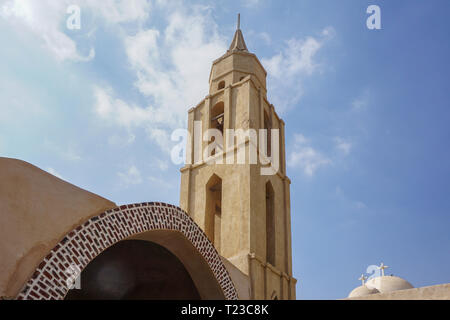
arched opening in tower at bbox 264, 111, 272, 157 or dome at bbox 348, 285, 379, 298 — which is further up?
arched opening in tower at bbox 264, 111, 272, 157

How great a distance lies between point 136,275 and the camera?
8000mm

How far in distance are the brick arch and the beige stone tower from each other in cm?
256

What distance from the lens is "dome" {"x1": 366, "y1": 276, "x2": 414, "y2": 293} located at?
1634 cm

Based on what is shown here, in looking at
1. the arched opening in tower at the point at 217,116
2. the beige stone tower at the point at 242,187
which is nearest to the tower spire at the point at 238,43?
the beige stone tower at the point at 242,187

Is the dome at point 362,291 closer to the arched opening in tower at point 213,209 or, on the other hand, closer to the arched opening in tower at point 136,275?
the arched opening in tower at point 213,209

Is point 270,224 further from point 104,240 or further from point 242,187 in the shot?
point 104,240

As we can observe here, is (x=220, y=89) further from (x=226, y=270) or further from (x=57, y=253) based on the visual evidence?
(x=57, y=253)

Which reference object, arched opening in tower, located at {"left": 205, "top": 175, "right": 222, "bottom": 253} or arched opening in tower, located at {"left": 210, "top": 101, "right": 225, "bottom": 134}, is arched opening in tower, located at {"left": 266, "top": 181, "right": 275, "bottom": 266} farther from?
arched opening in tower, located at {"left": 210, "top": 101, "right": 225, "bottom": 134}

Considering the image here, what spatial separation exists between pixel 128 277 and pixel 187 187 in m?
4.20

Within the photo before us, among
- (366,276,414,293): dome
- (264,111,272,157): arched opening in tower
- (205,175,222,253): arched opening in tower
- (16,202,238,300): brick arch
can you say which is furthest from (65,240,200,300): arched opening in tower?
(366,276,414,293): dome

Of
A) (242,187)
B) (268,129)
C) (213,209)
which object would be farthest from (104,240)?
(268,129)

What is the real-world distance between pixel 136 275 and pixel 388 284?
1144 cm

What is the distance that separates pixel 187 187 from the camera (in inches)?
472
